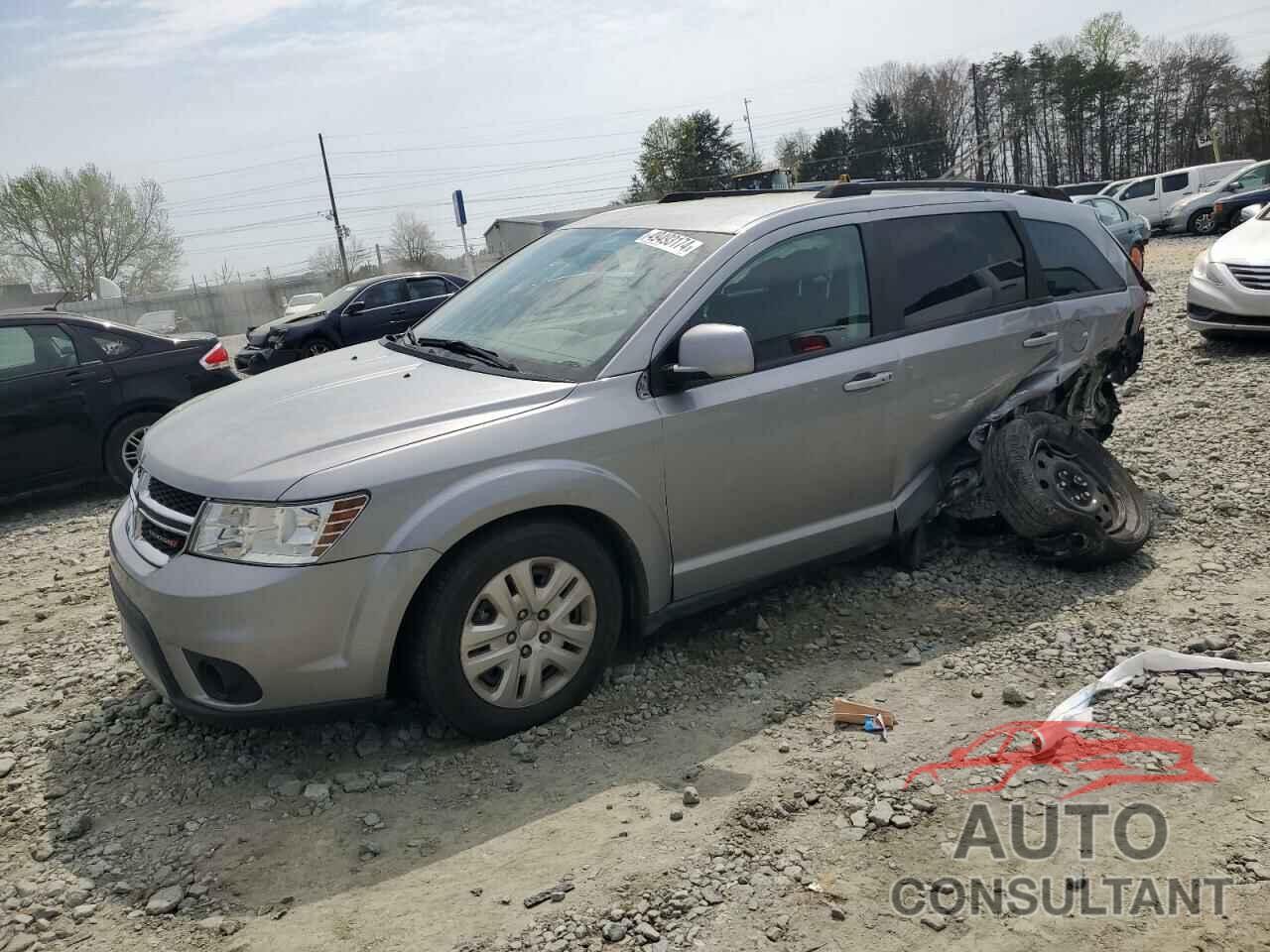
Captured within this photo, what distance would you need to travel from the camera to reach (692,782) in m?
3.31

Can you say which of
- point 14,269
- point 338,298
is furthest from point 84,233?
point 338,298

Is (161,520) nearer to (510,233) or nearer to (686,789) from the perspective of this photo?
(686,789)

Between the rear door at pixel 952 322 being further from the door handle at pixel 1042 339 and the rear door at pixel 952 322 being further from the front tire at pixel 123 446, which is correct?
the front tire at pixel 123 446

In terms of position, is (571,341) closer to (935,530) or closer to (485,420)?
(485,420)

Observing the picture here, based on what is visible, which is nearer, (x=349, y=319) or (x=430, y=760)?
(x=430, y=760)

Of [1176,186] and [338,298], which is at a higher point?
[338,298]

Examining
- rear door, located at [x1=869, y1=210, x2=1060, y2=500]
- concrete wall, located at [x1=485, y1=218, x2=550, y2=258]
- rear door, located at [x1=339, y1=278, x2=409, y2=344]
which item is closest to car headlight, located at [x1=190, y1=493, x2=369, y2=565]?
rear door, located at [x1=869, y1=210, x2=1060, y2=500]

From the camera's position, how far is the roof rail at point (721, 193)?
488cm

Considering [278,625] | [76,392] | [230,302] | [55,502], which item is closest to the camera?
[278,625]

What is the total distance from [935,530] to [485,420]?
2637 mm

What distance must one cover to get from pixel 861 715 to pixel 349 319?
14.0 m

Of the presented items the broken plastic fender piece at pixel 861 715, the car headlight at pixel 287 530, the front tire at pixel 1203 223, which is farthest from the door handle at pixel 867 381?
the front tire at pixel 1203 223

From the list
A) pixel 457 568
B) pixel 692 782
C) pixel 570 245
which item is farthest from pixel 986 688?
pixel 570 245

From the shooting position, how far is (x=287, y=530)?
3146 mm
